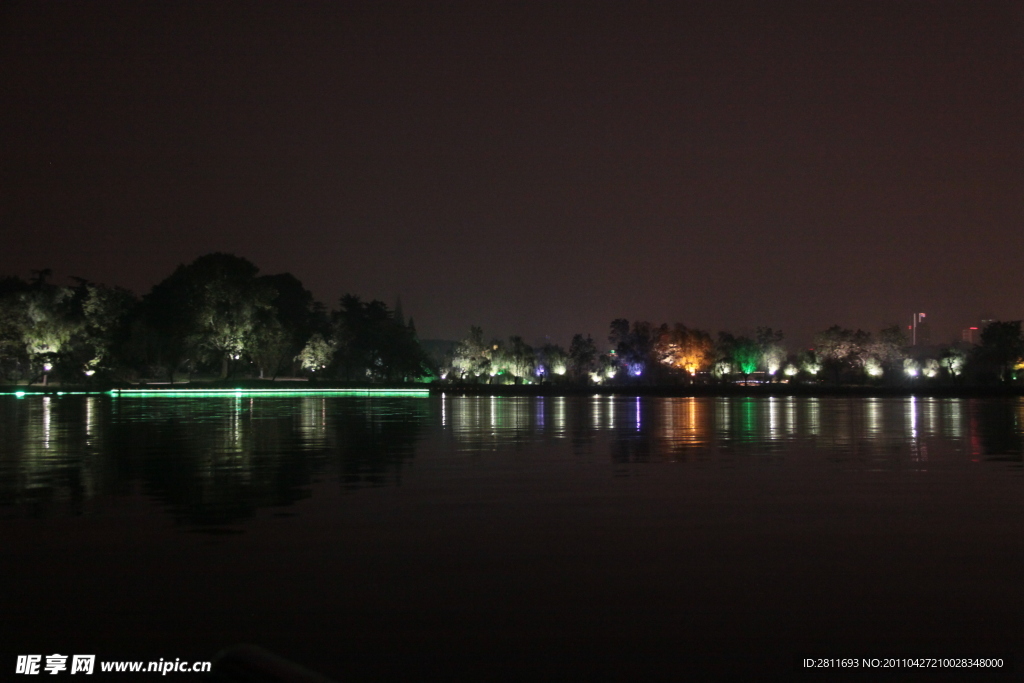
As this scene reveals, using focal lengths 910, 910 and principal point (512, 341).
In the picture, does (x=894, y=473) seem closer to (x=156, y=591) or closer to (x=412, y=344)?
(x=156, y=591)

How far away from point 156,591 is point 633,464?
10361mm

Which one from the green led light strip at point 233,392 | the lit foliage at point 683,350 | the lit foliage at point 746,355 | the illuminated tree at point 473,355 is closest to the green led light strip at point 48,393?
→ the green led light strip at point 233,392

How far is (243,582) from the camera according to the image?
701 cm

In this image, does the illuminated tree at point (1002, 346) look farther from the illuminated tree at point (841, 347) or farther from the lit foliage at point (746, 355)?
the lit foliage at point (746, 355)

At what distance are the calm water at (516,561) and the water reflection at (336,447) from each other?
6.2 inches

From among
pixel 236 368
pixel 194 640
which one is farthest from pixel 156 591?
pixel 236 368

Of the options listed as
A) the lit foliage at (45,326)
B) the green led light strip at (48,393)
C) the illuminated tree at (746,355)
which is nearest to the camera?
the green led light strip at (48,393)

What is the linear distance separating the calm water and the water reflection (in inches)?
6.2

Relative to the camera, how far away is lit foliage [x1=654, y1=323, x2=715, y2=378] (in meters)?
109

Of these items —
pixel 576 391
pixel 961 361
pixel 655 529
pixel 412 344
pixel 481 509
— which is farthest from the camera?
pixel 961 361

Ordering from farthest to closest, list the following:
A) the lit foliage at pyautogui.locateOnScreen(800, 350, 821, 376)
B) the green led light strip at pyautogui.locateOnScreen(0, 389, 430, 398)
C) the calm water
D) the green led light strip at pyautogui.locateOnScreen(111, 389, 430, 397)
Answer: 1. the lit foliage at pyautogui.locateOnScreen(800, 350, 821, 376)
2. the green led light strip at pyautogui.locateOnScreen(111, 389, 430, 397)
3. the green led light strip at pyautogui.locateOnScreen(0, 389, 430, 398)
4. the calm water

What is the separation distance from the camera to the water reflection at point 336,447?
1241cm

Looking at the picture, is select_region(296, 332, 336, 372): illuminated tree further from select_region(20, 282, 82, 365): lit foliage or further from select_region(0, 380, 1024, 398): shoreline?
select_region(20, 282, 82, 365): lit foliage

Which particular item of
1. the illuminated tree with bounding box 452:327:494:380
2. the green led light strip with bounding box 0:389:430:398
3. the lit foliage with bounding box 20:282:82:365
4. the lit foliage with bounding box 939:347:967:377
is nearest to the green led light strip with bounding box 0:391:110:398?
the green led light strip with bounding box 0:389:430:398
